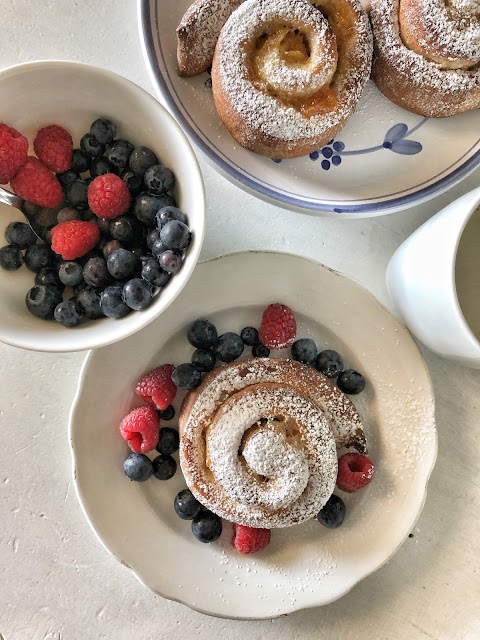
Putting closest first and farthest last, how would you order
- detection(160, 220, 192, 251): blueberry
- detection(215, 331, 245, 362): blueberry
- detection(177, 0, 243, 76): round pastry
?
detection(160, 220, 192, 251): blueberry → detection(177, 0, 243, 76): round pastry → detection(215, 331, 245, 362): blueberry

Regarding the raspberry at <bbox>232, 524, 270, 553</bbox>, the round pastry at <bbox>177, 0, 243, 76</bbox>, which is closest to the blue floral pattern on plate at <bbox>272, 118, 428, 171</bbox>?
the round pastry at <bbox>177, 0, 243, 76</bbox>

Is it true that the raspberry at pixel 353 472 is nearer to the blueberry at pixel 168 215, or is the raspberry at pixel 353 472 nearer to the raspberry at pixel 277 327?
the raspberry at pixel 277 327

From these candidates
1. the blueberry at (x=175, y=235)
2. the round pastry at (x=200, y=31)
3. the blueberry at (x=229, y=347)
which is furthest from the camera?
the blueberry at (x=229, y=347)

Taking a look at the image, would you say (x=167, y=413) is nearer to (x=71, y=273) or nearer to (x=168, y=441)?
(x=168, y=441)

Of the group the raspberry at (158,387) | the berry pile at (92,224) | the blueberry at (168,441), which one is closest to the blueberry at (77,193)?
the berry pile at (92,224)

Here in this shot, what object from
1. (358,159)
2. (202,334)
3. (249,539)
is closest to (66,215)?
(202,334)

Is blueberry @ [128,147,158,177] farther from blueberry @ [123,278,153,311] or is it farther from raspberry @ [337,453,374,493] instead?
raspberry @ [337,453,374,493]

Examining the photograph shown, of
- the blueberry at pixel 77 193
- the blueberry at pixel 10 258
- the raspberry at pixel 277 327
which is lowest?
the raspberry at pixel 277 327
